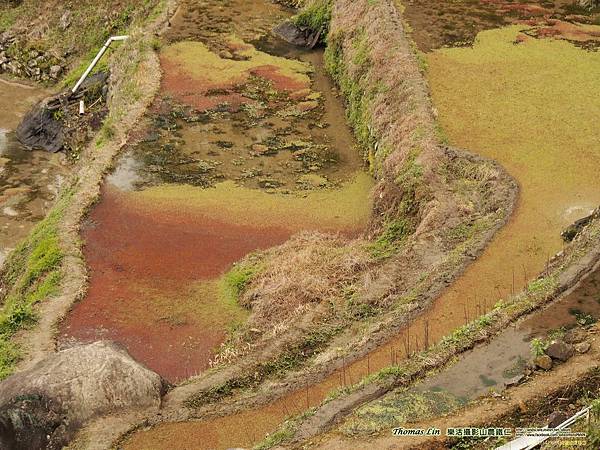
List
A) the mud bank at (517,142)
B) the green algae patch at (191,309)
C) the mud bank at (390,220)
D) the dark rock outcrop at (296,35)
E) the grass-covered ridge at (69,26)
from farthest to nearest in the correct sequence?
the grass-covered ridge at (69,26) < the dark rock outcrop at (296,35) < the green algae patch at (191,309) < the mud bank at (517,142) < the mud bank at (390,220)

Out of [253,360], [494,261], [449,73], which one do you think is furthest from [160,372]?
[449,73]

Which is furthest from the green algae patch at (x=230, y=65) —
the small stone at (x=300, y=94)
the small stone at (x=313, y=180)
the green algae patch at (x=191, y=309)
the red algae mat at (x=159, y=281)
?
the green algae patch at (x=191, y=309)

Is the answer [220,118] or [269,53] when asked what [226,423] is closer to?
[220,118]

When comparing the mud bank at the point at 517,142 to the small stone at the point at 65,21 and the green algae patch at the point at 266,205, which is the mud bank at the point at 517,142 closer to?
the green algae patch at the point at 266,205

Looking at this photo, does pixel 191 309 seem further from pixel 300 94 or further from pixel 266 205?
pixel 300 94

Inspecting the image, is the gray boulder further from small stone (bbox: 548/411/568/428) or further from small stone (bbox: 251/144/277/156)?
small stone (bbox: 251/144/277/156)

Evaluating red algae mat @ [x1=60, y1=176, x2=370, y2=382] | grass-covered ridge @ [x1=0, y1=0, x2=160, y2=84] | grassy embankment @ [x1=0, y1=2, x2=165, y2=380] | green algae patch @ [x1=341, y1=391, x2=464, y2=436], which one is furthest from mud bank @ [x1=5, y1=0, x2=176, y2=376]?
green algae patch @ [x1=341, y1=391, x2=464, y2=436]

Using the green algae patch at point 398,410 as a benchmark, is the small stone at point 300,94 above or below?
below
